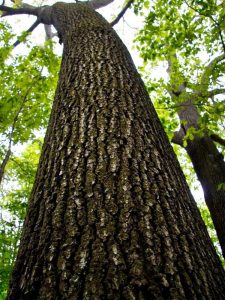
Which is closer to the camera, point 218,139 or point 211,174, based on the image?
point 211,174

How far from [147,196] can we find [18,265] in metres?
0.80

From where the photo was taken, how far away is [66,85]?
2.77 m

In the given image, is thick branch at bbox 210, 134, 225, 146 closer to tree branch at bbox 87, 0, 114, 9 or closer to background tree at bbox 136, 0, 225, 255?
background tree at bbox 136, 0, 225, 255

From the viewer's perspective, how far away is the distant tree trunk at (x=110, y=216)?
1.23m

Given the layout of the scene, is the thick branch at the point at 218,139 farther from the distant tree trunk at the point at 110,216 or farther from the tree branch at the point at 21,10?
the tree branch at the point at 21,10

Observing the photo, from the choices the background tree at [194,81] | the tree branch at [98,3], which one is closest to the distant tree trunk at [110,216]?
the background tree at [194,81]

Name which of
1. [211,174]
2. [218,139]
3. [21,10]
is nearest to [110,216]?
[211,174]

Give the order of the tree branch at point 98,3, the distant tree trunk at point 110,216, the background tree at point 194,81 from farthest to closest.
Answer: the tree branch at point 98,3 → the background tree at point 194,81 → the distant tree trunk at point 110,216

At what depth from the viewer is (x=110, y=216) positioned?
145cm

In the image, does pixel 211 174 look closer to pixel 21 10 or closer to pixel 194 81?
pixel 194 81

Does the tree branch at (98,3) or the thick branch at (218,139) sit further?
the tree branch at (98,3)

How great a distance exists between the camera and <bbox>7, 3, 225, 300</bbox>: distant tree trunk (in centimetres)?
123

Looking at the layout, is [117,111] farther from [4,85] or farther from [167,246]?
[4,85]

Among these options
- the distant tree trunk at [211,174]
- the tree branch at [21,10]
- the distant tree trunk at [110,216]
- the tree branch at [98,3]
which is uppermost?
the tree branch at [98,3]
